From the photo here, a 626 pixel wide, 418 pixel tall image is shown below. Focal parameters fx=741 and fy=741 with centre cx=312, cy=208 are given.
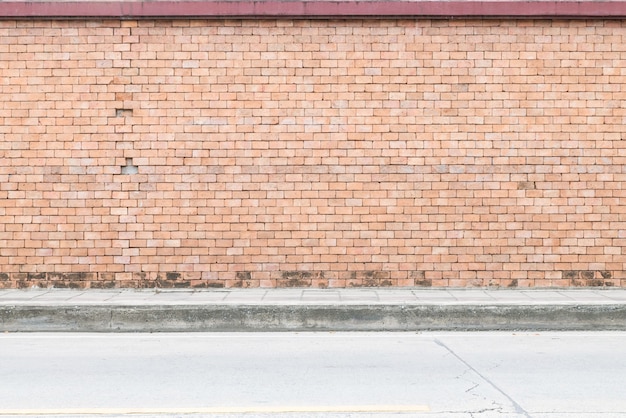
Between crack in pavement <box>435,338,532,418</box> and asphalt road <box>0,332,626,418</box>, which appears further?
asphalt road <box>0,332,626,418</box>

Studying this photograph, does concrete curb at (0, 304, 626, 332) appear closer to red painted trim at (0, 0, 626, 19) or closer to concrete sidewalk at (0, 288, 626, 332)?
concrete sidewalk at (0, 288, 626, 332)

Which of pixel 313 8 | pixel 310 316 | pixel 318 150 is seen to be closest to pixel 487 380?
pixel 310 316

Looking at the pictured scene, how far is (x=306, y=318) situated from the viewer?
974 cm

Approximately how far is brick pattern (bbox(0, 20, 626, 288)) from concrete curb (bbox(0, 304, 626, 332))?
2011 millimetres

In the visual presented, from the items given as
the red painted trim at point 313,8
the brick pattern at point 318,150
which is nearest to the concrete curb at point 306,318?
the brick pattern at point 318,150

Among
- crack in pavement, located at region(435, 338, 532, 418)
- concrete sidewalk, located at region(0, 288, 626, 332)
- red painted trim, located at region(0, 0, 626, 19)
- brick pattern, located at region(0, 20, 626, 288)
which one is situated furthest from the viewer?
brick pattern, located at region(0, 20, 626, 288)

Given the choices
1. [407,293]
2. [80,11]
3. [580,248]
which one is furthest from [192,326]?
[580,248]

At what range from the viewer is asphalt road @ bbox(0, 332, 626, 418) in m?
5.88

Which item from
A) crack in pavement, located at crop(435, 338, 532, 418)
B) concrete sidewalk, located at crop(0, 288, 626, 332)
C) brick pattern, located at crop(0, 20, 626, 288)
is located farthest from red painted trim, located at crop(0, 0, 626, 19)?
crack in pavement, located at crop(435, 338, 532, 418)

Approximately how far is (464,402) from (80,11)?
8.84 meters

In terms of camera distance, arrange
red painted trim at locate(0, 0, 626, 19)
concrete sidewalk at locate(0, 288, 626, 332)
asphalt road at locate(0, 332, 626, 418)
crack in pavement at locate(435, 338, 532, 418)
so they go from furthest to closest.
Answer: red painted trim at locate(0, 0, 626, 19) < concrete sidewalk at locate(0, 288, 626, 332) < asphalt road at locate(0, 332, 626, 418) < crack in pavement at locate(435, 338, 532, 418)

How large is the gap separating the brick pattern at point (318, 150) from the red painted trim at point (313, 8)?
18 centimetres

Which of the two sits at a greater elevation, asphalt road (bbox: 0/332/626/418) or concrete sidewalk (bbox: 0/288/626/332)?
concrete sidewalk (bbox: 0/288/626/332)

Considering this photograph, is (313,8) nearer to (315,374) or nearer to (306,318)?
(306,318)
